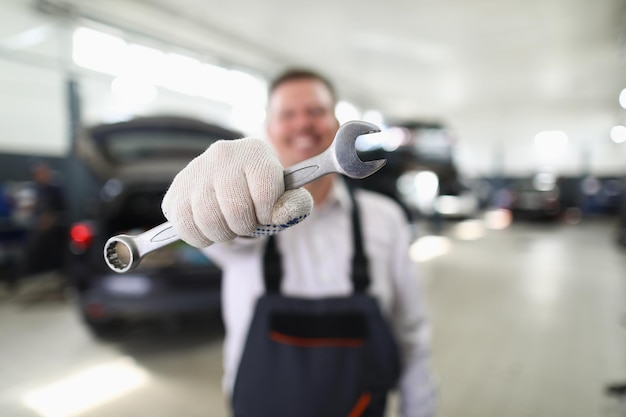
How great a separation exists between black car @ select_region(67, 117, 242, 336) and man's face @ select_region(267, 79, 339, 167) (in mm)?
105

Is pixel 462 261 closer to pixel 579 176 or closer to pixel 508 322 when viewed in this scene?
pixel 508 322

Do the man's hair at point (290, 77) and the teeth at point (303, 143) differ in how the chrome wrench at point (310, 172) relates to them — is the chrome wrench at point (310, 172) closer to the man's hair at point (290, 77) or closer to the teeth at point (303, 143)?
the teeth at point (303, 143)

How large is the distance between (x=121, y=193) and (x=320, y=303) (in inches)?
19.4

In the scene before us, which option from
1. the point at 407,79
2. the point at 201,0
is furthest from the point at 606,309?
the point at 407,79

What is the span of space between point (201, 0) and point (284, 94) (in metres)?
0.60

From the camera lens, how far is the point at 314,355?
29.7 inches

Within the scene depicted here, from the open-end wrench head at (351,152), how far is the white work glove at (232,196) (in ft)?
0.18

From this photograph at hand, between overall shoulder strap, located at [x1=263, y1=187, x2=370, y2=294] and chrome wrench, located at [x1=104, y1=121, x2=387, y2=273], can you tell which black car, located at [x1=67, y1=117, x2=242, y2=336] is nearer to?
chrome wrench, located at [x1=104, y1=121, x2=387, y2=273]

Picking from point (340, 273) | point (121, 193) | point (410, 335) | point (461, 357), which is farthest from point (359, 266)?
point (461, 357)

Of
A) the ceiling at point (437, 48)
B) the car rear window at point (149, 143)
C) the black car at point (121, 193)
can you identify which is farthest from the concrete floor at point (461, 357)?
the ceiling at point (437, 48)

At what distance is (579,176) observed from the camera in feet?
2.97

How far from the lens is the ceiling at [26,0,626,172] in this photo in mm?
624

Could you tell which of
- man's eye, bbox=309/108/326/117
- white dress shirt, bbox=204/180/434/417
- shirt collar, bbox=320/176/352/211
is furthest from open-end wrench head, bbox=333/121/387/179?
shirt collar, bbox=320/176/352/211

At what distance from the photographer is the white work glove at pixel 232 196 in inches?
9.8
